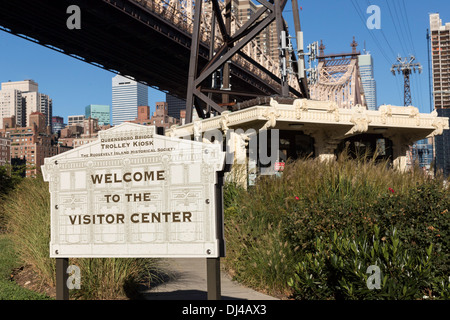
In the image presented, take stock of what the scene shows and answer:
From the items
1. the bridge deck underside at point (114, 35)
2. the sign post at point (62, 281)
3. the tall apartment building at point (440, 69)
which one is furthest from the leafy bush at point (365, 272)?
the tall apartment building at point (440, 69)

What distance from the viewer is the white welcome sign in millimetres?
6867

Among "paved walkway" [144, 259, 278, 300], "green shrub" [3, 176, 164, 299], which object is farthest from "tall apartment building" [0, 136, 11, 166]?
"paved walkway" [144, 259, 278, 300]

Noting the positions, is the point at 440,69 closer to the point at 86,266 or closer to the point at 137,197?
the point at 86,266

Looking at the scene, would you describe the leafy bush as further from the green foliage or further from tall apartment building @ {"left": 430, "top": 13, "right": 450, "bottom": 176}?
tall apartment building @ {"left": 430, "top": 13, "right": 450, "bottom": 176}

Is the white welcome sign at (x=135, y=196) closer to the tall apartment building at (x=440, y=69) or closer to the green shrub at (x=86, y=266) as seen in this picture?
the green shrub at (x=86, y=266)

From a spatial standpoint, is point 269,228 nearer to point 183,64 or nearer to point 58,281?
point 58,281

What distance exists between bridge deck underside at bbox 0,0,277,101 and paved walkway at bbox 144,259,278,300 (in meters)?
31.3

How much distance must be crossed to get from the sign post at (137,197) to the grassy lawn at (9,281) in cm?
109

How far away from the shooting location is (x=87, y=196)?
296 inches

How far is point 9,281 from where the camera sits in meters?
9.71
